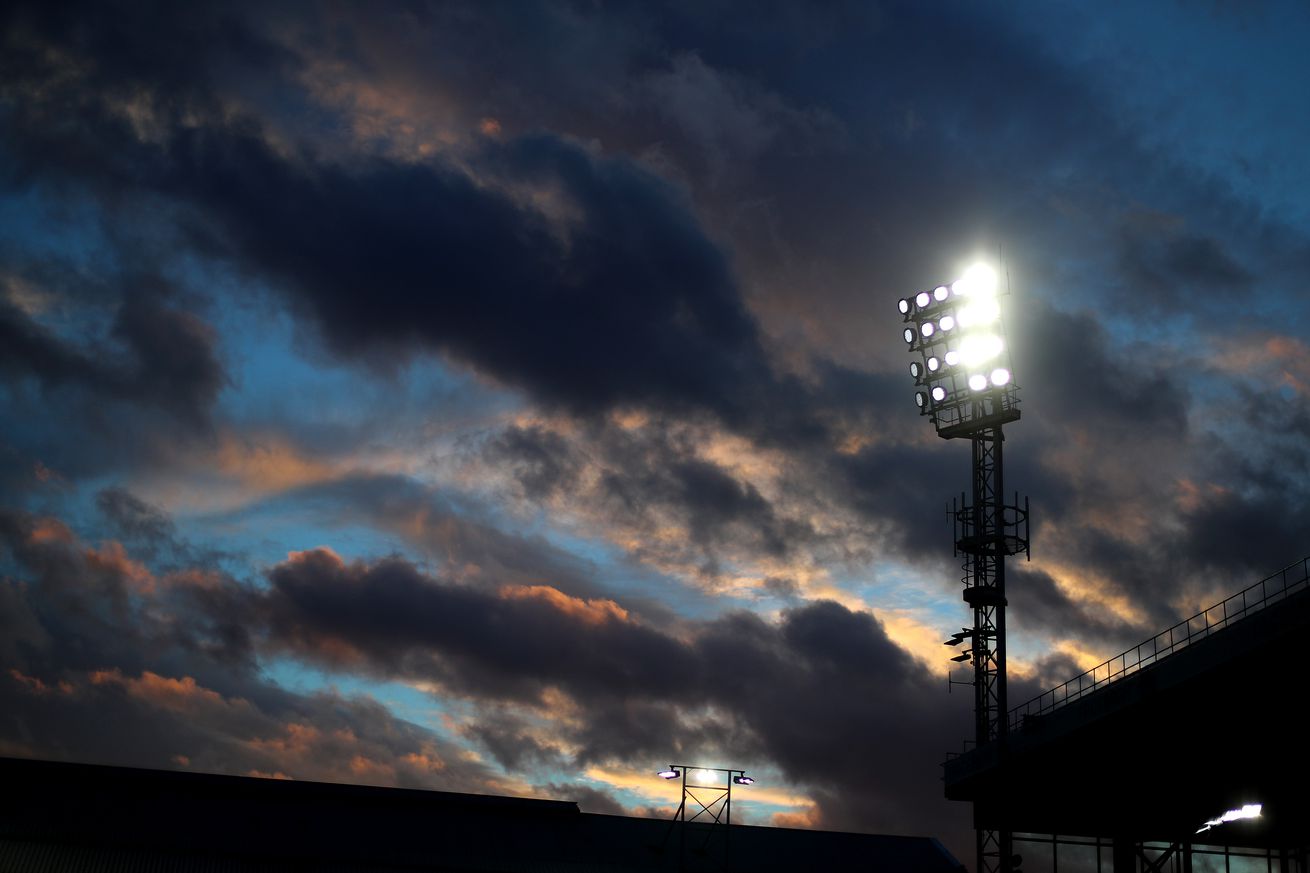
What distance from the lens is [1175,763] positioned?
135 feet

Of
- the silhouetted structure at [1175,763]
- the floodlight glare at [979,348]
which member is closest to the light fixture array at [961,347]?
the floodlight glare at [979,348]

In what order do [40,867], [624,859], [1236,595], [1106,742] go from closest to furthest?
[1236,595]
[1106,742]
[40,867]
[624,859]

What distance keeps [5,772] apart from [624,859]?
28904mm

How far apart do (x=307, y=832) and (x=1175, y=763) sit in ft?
123

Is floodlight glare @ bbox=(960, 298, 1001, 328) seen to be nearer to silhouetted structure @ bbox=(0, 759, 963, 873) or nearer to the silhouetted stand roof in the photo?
the silhouetted stand roof

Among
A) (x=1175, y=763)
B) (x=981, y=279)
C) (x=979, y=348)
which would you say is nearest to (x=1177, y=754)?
(x=1175, y=763)

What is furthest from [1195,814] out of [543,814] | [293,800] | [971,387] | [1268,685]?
[293,800]

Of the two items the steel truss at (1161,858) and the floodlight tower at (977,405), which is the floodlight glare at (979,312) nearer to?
the floodlight tower at (977,405)

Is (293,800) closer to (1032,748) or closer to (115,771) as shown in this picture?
(115,771)

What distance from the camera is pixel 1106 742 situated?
135ft

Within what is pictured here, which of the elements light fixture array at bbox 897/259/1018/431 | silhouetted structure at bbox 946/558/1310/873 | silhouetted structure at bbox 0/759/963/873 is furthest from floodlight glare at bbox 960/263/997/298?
silhouetted structure at bbox 0/759/963/873

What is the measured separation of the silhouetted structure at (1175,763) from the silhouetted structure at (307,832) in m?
13.3

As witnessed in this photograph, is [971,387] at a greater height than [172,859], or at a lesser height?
greater

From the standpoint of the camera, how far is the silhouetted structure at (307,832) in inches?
1845
